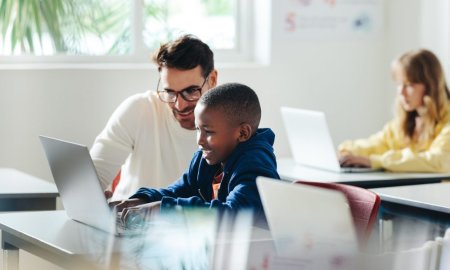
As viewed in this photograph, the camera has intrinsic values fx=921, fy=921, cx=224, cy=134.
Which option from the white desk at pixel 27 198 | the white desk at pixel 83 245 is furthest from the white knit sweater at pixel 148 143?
the white desk at pixel 83 245

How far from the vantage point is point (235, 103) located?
8.36 feet

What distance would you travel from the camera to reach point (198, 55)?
10.5 ft

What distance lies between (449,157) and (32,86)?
7.57 ft

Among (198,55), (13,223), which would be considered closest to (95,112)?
(198,55)

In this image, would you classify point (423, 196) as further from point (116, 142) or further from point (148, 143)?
point (116, 142)

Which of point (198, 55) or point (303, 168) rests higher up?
point (198, 55)

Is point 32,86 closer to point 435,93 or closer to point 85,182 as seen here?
point 435,93

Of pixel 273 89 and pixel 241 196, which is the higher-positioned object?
pixel 241 196

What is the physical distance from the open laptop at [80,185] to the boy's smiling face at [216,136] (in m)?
0.31

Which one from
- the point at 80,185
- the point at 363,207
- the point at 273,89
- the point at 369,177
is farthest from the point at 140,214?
the point at 273,89

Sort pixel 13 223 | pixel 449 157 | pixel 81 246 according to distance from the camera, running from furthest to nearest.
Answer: pixel 449 157 → pixel 13 223 → pixel 81 246

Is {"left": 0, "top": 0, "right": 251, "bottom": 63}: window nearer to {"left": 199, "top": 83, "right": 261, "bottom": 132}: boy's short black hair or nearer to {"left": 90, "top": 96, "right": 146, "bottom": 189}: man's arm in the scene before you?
{"left": 90, "top": 96, "right": 146, "bottom": 189}: man's arm

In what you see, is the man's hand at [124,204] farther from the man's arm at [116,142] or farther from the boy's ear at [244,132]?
the man's arm at [116,142]

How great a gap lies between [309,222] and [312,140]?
9.04 feet
